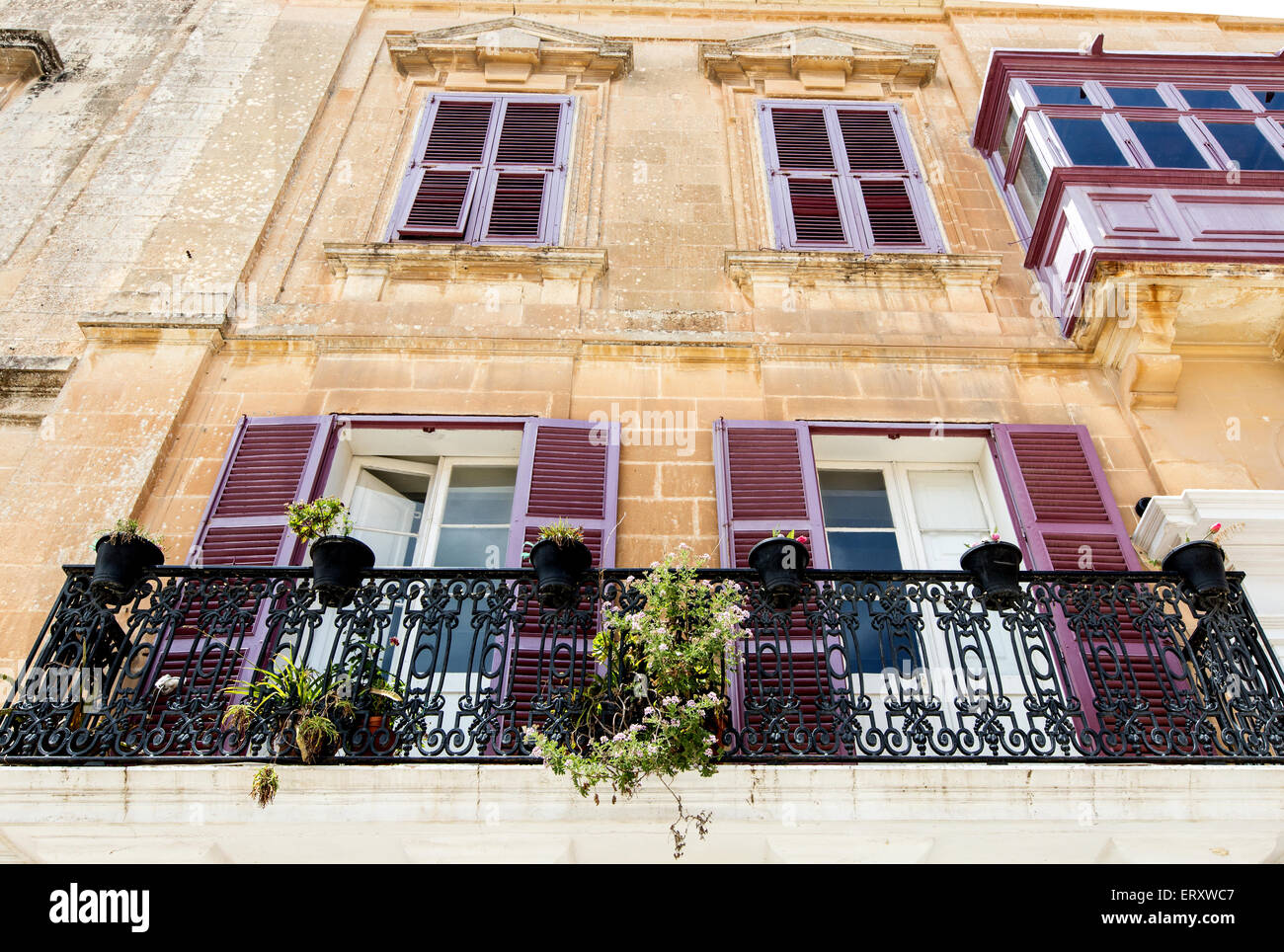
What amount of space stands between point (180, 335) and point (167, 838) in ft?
12.3

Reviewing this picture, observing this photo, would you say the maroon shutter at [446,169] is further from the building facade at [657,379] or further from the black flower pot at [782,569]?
the black flower pot at [782,569]

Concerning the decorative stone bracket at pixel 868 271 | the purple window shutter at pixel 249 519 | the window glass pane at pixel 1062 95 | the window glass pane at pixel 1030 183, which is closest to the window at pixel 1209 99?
the window glass pane at pixel 1062 95

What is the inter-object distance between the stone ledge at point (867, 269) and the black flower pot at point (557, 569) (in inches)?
133

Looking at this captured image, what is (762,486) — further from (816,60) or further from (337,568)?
(816,60)

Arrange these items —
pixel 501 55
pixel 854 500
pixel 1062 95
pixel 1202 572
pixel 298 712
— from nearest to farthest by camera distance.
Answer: pixel 298 712 → pixel 1202 572 → pixel 854 500 → pixel 1062 95 → pixel 501 55

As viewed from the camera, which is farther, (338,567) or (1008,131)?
(1008,131)

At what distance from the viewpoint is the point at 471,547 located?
20.6ft

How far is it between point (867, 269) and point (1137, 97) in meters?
2.94

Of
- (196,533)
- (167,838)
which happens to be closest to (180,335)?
(196,533)

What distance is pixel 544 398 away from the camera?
267 inches

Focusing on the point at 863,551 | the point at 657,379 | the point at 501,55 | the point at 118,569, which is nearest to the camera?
the point at 118,569

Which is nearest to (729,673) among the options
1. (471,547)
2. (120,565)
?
(471,547)

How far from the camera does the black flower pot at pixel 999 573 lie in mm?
4988

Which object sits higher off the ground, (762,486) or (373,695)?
(762,486)
